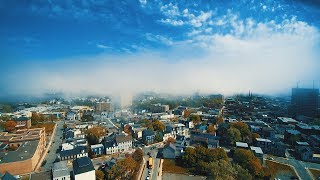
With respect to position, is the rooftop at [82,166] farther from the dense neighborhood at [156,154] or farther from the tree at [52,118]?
the tree at [52,118]

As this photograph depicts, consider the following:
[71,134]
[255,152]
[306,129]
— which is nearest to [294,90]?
[306,129]

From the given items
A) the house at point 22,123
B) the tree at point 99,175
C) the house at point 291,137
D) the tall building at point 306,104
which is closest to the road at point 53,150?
the house at point 22,123

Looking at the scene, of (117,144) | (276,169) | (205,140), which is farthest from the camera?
(205,140)

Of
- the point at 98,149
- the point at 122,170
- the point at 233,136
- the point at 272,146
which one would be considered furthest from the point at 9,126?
the point at 272,146

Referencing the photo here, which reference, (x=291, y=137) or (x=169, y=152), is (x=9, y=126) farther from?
(x=291, y=137)

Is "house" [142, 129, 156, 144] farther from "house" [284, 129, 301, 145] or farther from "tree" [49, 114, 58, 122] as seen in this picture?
"tree" [49, 114, 58, 122]

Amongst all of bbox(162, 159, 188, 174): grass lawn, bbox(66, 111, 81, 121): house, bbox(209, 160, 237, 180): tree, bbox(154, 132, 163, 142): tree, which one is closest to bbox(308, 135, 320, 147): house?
bbox(209, 160, 237, 180): tree

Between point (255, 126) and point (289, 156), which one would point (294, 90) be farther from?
point (289, 156)
